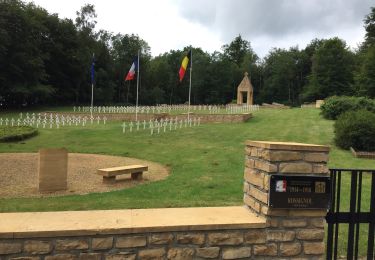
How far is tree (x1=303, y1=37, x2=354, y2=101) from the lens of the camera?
6328cm

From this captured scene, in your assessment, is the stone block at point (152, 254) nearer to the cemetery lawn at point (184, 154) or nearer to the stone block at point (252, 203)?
the stone block at point (252, 203)

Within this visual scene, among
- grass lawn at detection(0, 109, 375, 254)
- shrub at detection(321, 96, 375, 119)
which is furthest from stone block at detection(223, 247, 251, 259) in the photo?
shrub at detection(321, 96, 375, 119)

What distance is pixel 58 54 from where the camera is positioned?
5631cm

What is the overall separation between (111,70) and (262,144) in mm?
61944

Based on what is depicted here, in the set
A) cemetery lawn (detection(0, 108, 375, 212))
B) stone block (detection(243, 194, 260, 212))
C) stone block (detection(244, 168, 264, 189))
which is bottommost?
cemetery lawn (detection(0, 108, 375, 212))

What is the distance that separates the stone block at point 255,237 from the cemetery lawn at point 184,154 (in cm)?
372

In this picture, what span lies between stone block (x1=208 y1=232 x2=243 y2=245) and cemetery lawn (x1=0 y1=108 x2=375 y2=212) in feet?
12.3

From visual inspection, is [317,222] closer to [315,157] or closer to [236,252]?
[315,157]

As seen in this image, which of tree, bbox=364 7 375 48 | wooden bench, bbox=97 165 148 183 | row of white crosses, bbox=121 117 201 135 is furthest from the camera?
tree, bbox=364 7 375 48

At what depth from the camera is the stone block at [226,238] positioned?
160 inches

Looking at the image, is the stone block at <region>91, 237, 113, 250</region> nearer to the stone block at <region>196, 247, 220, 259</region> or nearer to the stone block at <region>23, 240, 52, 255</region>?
the stone block at <region>23, 240, 52, 255</region>

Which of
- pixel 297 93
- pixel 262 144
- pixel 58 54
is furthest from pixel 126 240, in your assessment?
pixel 297 93

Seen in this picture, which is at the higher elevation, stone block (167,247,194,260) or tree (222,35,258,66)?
tree (222,35,258,66)

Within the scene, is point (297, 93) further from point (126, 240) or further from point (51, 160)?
point (126, 240)
